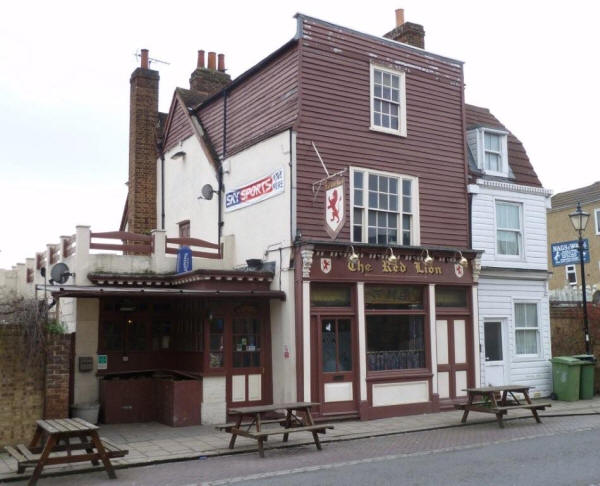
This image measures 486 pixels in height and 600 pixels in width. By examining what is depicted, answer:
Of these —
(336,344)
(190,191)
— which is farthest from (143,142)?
(336,344)

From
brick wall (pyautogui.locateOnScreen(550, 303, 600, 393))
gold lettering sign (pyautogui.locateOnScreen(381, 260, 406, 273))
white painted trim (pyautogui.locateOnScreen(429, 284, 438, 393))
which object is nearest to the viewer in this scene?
gold lettering sign (pyautogui.locateOnScreen(381, 260, 406, 273))

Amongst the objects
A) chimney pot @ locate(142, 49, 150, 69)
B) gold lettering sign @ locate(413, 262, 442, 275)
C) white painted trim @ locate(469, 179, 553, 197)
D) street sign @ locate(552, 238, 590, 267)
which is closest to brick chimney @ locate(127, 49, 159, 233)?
chimney pot @ locate(142, 49, 150, 69)

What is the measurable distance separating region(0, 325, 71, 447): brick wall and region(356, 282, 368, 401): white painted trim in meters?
6.55

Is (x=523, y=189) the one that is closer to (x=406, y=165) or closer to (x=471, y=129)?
(x=471, y=129)

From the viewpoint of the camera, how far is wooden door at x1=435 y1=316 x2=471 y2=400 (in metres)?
17.2

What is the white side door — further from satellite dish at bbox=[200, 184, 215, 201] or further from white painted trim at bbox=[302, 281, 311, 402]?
satellite dish at bbox=[200, 184, 215, 201]

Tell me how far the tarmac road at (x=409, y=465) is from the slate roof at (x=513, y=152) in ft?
29.2

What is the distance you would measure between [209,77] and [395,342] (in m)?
11.9

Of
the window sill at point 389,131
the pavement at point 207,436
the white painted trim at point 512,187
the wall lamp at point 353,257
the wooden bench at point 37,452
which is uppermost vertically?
the window sill at point 389,131

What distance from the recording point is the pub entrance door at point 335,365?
1520cm

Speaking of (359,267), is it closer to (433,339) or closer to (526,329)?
(433,339)

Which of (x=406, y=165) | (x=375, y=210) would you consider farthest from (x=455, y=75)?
(x=375, y=210)

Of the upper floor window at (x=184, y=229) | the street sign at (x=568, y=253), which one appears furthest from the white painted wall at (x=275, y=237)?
the street sign at (x=568, y=253)

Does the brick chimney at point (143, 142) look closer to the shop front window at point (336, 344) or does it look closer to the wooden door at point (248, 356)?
the wooden door at point (248, 356)
